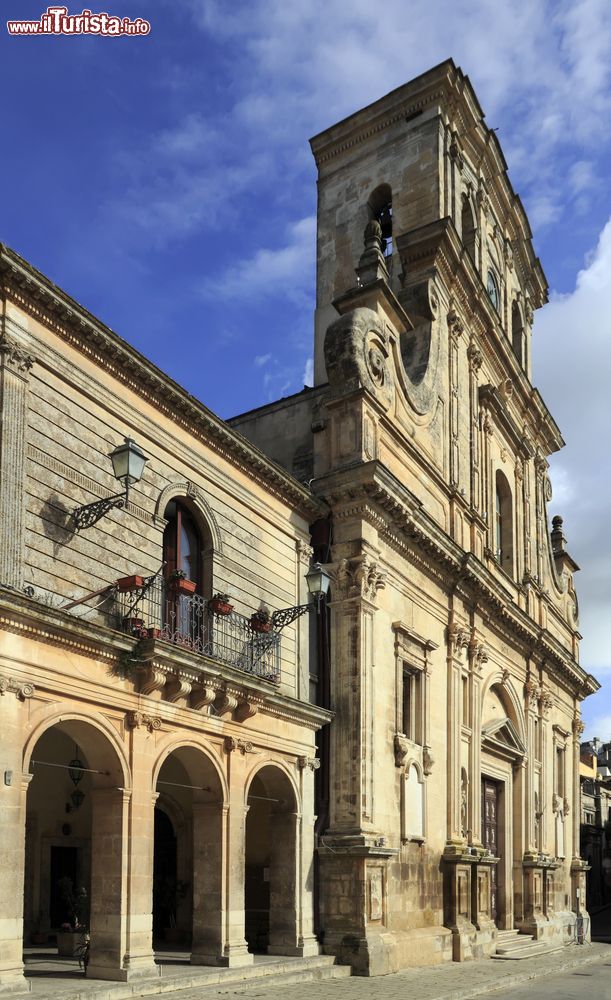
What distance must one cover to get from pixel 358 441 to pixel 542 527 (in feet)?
54.8

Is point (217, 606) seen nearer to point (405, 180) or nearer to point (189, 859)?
point (189, 859)

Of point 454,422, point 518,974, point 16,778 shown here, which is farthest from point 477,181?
point 16,778

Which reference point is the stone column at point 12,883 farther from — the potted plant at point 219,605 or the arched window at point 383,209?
the arched window at point 383,209

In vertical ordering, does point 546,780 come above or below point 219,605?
below

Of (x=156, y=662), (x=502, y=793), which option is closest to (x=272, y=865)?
(x=156, y=662)

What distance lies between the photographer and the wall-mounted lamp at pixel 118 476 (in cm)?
1341

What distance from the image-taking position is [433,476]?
24.6 m

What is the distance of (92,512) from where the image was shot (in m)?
13.5

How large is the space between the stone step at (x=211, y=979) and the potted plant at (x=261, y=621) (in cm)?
495

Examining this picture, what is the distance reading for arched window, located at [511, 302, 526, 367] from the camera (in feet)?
116

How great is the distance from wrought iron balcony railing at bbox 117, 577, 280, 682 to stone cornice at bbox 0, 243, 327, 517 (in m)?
2.55

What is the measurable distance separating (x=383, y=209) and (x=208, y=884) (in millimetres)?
20261

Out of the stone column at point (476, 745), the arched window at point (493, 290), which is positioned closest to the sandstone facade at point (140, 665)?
the stone column at point (476, 745)

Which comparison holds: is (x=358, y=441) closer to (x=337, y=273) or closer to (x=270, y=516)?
(x=270, y=516)
